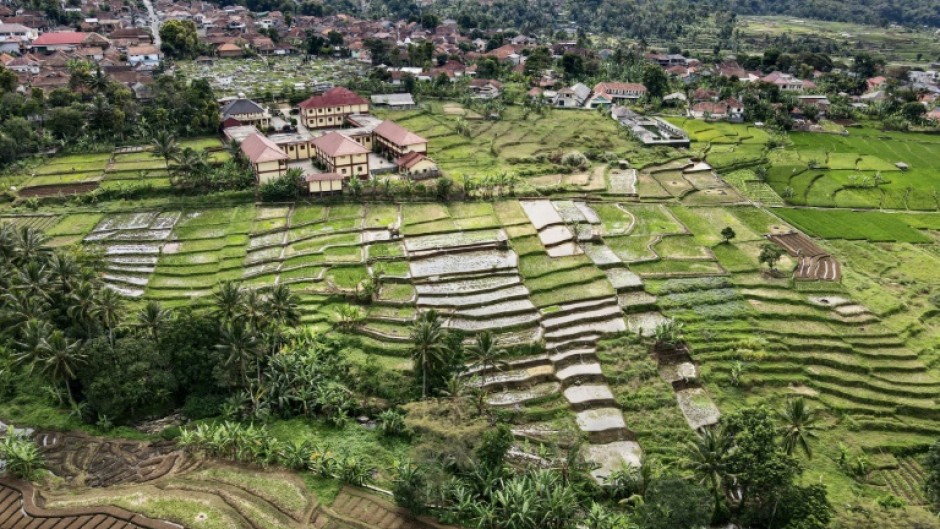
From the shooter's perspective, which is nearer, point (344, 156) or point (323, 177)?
point (323, 177)

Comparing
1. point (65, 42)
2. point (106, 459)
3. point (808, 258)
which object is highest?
point (65, 42)

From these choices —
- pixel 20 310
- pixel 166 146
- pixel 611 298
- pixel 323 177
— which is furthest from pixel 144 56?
pixel 611 298

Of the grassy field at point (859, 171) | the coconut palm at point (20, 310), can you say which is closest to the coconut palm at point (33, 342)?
the coconut palm at point (20, 310)

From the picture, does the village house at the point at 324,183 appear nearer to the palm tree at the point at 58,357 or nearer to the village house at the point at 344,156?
the village house at the point at 344,156

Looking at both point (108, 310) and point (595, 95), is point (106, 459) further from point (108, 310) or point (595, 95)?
point (595, 95)

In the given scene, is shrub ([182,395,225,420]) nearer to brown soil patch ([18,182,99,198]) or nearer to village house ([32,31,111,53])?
brown soil patch ([18,182,99,198])

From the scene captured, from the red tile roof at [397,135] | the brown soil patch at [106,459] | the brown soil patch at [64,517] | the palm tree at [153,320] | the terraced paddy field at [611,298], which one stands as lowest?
the brown soil patch at [106,459]
